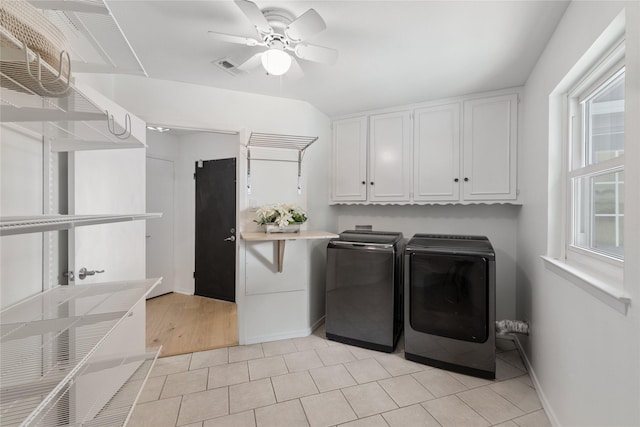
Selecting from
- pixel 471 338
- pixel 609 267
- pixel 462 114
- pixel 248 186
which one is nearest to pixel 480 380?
pixel 471 338

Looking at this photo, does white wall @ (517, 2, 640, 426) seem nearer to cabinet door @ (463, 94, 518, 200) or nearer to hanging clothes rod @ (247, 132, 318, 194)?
cabinet door @ (463, 94, 518, 200)

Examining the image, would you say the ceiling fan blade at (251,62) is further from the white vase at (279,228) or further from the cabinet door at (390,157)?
the cabinet door at (390,157)

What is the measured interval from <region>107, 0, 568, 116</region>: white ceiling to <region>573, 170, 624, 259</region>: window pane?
36.7 inches

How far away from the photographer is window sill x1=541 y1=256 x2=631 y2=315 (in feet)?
3.15

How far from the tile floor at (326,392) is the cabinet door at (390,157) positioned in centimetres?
151

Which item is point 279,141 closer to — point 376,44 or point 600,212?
point 376,44

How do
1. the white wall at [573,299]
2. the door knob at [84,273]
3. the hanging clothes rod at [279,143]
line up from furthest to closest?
the hanging clothes rod at [279,143] → the door knob at [84,273] → the white wall at [573,299]

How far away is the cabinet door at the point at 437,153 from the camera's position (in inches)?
101

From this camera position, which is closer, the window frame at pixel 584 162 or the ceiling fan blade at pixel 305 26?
the window frame at pixel 584 162

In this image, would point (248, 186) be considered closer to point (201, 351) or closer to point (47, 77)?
point (201, 351)

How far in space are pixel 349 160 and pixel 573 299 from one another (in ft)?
7.05

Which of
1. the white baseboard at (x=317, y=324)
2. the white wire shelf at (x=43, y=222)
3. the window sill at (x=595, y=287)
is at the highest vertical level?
the white wire shelf at (x=43, y=222)

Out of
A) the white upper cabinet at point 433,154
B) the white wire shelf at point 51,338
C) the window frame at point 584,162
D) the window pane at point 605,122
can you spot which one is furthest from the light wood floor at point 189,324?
the window pane at point 605,122

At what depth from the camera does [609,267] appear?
1207 millimetres
